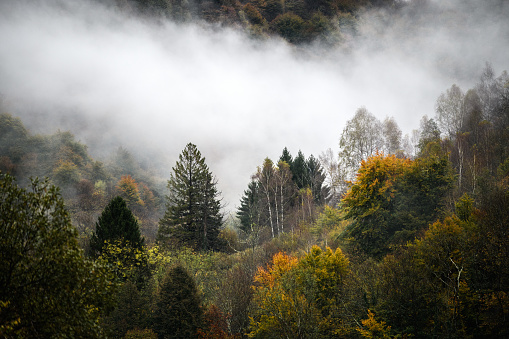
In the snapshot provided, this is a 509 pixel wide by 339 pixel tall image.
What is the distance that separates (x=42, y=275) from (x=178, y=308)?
30.4 ft

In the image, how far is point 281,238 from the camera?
3478cm

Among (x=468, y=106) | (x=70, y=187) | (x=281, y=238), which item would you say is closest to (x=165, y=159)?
(x=70, y=187)

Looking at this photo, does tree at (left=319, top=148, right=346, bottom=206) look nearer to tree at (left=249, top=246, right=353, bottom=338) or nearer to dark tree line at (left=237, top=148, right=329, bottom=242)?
dark tree line at (left=237, top=148, right=329, bottom=242)

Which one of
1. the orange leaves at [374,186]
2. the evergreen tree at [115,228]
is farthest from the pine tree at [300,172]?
the evergreen tree at [115,228]

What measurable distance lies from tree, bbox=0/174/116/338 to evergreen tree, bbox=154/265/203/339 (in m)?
7.11

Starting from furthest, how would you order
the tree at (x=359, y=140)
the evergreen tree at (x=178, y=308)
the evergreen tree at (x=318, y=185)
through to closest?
the evergreen tree at (x=318, y=185) < the tree at (x=359, y=140) < the evergreen tree at (x=178, y=308)

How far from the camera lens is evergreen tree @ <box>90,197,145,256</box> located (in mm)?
22359

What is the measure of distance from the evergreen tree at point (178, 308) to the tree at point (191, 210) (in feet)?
51.3

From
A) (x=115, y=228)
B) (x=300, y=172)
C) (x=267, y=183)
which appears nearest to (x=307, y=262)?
(x=115, y=228)

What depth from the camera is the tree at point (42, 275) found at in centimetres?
738

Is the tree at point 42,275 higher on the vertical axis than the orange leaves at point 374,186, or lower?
lower

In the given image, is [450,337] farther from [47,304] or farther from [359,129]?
[359,129]

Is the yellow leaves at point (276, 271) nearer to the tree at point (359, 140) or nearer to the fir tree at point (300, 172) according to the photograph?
the tree at point (359, 140)

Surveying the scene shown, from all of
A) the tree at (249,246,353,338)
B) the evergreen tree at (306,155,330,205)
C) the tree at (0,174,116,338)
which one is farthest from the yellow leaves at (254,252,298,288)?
the evergreen tree at (306,155,330,205)
